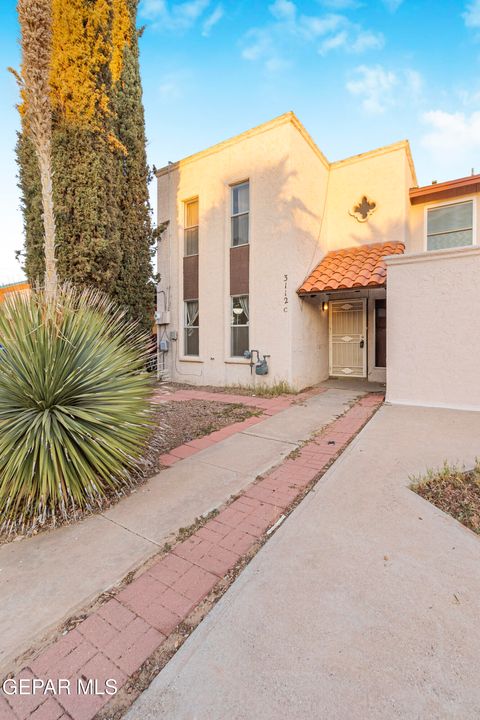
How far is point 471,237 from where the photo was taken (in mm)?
9844

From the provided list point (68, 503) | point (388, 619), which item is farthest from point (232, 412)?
point (388, 619)

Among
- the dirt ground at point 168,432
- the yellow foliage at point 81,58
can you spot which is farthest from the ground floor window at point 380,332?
the yellow foliage at point 81,58

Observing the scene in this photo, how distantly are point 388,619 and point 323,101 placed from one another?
11.7 meters

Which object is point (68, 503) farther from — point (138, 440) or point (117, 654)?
point (117, 654)

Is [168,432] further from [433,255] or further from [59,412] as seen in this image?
[433,255]

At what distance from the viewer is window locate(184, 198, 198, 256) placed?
11062 millimetres

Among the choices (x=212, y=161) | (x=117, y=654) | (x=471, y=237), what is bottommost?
(x=117, y=654)

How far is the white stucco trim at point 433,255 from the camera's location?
21.2 ft

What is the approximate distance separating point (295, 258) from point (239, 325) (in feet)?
8.05

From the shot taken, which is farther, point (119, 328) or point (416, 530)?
point (119, 328)

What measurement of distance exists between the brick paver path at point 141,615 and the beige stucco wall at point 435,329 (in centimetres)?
495

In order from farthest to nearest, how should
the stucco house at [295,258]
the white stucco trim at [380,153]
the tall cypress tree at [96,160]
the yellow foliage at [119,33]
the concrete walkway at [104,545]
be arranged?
the white stucco trim at [380,153], the stucco house at [295,258], the yellow foliage at [119,33], the tall cypress tree at [96,160], the concrete walkway at [104,545]

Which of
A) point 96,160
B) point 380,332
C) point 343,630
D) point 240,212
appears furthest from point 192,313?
point 343,630

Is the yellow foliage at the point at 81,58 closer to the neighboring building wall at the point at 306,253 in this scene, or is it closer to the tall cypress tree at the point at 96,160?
the tall cypress tree at the point at 96,160
